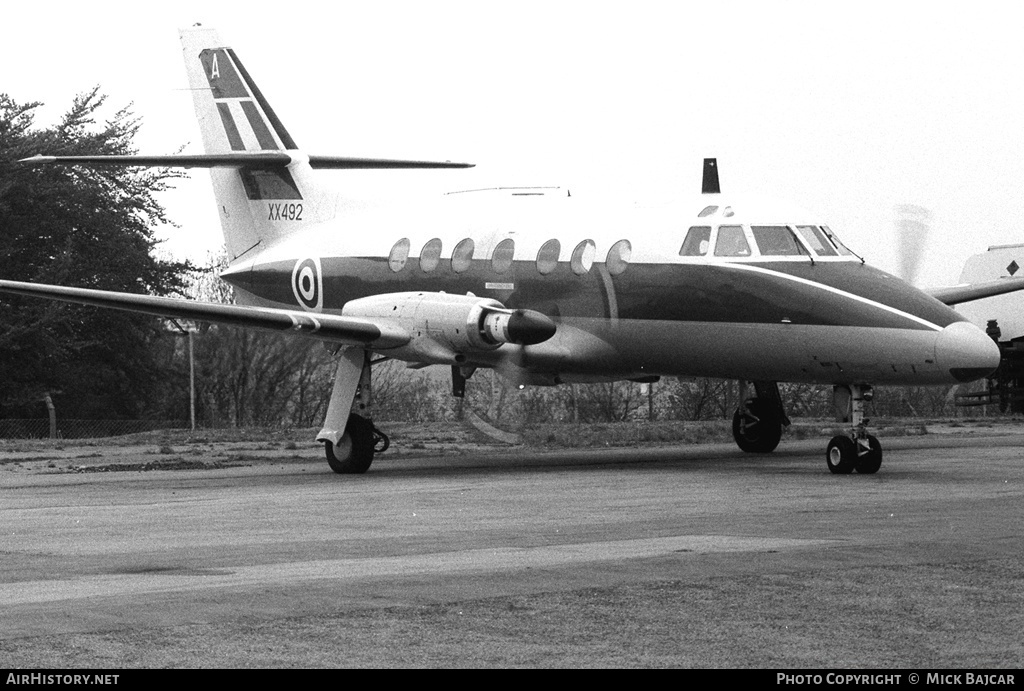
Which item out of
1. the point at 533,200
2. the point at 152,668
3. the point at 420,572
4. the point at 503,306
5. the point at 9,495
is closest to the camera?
the point at 152,668

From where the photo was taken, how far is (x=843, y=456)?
2031 cm

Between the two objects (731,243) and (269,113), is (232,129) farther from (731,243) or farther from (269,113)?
(731,243)

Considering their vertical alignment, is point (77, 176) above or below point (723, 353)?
above

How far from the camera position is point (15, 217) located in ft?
142

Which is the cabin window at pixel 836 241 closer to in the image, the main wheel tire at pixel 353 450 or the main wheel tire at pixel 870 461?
the main wheel tire at pixel 870 461

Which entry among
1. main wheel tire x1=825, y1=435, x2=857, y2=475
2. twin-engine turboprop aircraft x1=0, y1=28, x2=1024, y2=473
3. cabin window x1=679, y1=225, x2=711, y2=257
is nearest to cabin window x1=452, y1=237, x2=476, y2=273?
twin-engine turboprop aircraft x1=0, y1=28, x2=1024, y2=473

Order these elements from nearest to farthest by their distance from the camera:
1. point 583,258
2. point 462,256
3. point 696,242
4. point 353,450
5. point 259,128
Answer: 1. point 696,242
2. point 583,258
3. point 353,450
4. point 462,256
5. point 259,128

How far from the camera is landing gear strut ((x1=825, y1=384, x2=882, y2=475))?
20.2 metres

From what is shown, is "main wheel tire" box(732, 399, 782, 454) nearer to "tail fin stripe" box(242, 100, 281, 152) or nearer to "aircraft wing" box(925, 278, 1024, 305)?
"aircraft wing" box(925, 278, 1024, 305)

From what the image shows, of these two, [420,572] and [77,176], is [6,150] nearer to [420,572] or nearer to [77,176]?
[77,176]

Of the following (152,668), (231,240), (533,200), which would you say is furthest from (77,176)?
(152,668)

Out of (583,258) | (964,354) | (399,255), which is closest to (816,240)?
(964,354)

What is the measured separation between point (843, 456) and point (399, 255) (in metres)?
8.70

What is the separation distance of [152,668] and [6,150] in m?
38.4
